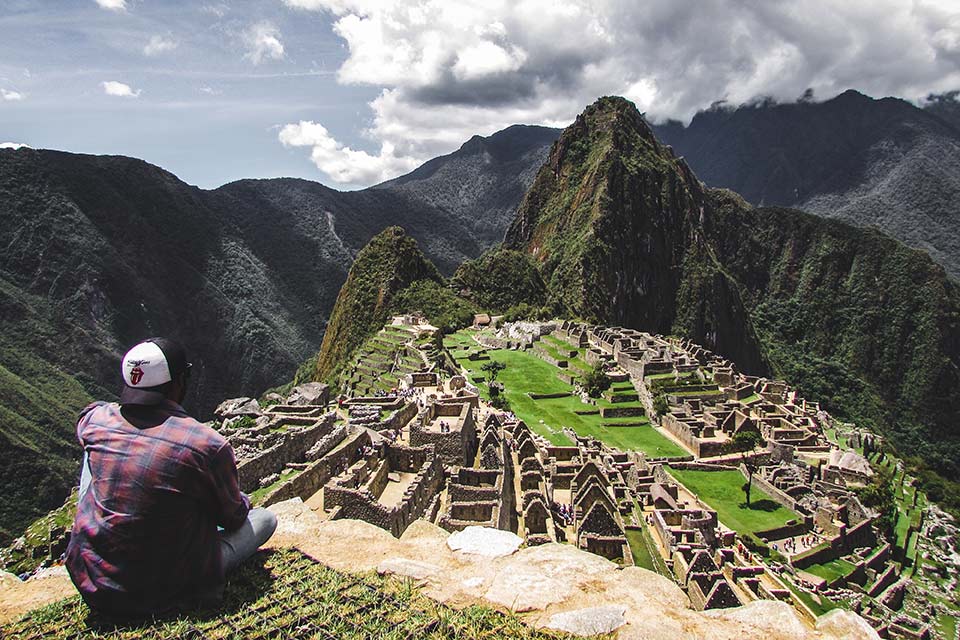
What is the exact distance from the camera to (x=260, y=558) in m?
5.00

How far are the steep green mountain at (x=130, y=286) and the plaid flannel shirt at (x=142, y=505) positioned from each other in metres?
46.2

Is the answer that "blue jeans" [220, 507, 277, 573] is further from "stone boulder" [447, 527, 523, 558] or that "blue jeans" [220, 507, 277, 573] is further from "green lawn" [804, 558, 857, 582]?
"green lawn" [804, 558, 857, 582]

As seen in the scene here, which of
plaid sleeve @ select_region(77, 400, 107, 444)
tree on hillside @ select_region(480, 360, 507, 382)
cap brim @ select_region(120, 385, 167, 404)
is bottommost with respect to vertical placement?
tree on hillside @ select_region(480, 360, 507, 382)

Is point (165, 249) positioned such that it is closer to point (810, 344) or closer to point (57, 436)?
point (57, 436)

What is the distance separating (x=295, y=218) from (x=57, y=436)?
109 metres

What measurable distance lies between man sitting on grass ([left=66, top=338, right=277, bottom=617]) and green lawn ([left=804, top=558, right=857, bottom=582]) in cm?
2631

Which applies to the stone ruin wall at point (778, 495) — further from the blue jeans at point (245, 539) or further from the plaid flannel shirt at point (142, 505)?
the plaid flannel shirt at point (142, 505)

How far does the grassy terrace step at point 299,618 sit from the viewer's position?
4035 mm

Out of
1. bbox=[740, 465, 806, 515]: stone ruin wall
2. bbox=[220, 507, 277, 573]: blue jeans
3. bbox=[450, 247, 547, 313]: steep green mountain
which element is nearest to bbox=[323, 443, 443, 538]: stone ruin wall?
bbox=[220, 507, 277, 573]: blue jeans

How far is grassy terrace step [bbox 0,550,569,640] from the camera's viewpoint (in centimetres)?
404

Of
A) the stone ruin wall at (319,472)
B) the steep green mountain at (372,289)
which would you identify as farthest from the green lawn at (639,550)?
the steep green mountain at (372,289)

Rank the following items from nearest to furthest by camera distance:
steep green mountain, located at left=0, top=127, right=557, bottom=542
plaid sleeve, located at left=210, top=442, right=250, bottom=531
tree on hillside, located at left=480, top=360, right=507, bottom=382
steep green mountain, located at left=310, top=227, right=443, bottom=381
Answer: plaid sleeve, located at left=210, top=442, right=250, bottom=531 < tree on hillside, located at left=480, top=360, right=507, bottom=382 < steep green mountain, located at left=0, top=127, right=557, bottom=542 < steep green mountain, located at left=310, top=227, right=443, bottom=381

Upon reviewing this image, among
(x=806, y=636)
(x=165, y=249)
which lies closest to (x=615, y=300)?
(x=165, y=249)

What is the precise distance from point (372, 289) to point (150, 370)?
86.9 metres
